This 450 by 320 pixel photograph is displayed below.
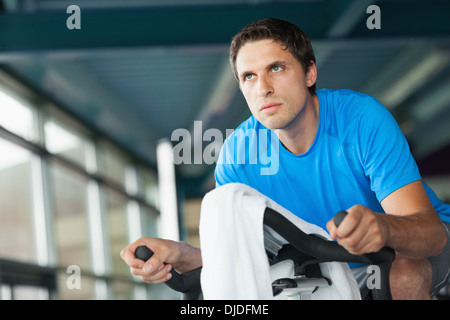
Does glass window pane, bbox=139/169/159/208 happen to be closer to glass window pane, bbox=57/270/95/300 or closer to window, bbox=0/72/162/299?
window, bbox=0/72/162/299

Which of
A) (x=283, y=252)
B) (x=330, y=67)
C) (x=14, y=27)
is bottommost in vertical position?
(x=283, y=252)

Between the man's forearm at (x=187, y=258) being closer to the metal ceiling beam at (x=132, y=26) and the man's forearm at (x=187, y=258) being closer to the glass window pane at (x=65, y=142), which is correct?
the metal ceiling beam at (x=132, y=26)

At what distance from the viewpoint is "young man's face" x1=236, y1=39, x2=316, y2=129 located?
140cm

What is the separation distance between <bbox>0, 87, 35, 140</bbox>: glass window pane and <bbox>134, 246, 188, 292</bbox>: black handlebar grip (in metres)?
4.70

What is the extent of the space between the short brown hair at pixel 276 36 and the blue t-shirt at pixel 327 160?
0.57 ft

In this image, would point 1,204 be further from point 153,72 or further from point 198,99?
point 198,99

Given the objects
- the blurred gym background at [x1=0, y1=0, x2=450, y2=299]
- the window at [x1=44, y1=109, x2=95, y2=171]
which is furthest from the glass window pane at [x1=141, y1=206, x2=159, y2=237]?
the window at [x1=44, y1=109, x2=95, y2=171]

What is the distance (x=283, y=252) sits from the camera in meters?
1.02

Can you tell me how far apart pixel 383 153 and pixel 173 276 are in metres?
0.59

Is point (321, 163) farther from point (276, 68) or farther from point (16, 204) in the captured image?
point (16, 204)

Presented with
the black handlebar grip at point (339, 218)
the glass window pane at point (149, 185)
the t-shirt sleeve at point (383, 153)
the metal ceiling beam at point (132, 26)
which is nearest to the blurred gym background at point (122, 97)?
the metal ceiling beam at point (132, 26)

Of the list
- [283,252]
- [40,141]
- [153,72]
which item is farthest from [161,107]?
[283,252]
